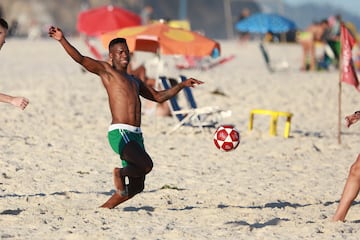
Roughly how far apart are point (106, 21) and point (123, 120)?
10.2 meters

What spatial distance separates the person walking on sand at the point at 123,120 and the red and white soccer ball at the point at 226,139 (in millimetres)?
1692

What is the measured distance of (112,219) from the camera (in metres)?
6.80

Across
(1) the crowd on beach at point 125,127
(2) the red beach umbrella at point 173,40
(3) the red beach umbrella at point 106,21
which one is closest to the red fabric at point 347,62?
(2) the red beach umbrella at point 173,40

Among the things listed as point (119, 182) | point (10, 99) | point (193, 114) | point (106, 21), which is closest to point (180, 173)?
point (119, 182)

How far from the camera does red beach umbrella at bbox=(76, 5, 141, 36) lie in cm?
1678

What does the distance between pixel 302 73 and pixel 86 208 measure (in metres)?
18.1

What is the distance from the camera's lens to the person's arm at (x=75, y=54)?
21.2 ft

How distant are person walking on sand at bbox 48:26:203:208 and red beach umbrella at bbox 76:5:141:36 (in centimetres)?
968

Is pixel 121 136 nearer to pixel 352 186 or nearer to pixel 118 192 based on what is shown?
pixel 118 192

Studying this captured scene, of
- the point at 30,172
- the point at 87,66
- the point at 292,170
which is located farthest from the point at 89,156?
the point at 87,66

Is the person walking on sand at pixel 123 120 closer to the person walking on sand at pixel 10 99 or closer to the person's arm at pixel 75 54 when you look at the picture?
the person's arm at pixel 75 54

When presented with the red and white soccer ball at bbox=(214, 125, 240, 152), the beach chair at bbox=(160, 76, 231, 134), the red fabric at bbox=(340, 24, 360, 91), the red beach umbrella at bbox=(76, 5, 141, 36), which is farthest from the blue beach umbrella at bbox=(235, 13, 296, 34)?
the red and white soccer ball at bbox=(214, 125, 240, 152)

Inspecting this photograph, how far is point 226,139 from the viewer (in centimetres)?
863

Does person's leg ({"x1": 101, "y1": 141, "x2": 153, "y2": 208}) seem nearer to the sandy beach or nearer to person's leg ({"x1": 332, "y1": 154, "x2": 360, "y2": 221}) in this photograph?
the sandy beach
